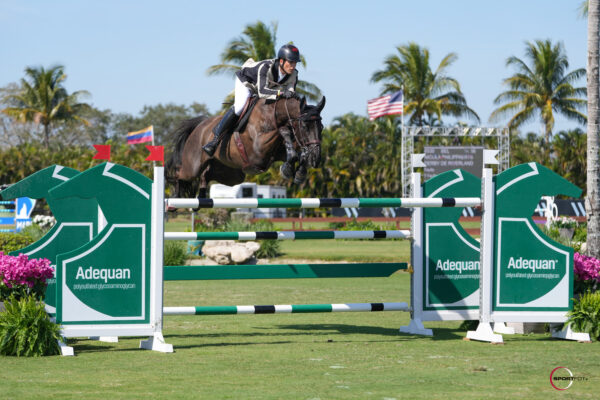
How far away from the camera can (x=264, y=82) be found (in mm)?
7359

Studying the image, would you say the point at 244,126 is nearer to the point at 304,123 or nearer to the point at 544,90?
the point at 304,123

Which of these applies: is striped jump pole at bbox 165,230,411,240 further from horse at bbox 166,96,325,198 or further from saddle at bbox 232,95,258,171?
saddle at bbox 232,95,258,171

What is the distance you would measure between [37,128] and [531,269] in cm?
5805

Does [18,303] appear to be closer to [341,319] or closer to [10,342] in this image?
[10,342]

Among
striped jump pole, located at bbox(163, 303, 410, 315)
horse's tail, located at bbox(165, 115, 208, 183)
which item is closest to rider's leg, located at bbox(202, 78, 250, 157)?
horse's tail, located at bbox(165, 115, 208, 183)

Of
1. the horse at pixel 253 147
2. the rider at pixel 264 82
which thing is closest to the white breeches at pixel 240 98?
the rider at pixel 264 82

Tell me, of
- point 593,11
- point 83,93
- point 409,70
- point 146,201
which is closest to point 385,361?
point 146,201

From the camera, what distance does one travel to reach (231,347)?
19.6 ft

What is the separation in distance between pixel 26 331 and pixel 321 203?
237 centimetres

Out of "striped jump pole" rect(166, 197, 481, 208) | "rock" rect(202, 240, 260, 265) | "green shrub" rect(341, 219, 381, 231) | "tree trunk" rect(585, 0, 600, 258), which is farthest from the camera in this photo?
"green shrub" rect(341, 219, 381, 231)

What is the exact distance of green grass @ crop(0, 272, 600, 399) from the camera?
4.22 metres

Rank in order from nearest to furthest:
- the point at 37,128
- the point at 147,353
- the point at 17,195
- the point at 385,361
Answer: the point at 385,361
the point at 147,353
the point at 17,195
the point at 37,128

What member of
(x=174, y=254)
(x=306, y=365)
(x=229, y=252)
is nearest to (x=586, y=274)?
(x=306, y=365)

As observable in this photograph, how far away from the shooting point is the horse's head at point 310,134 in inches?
263
